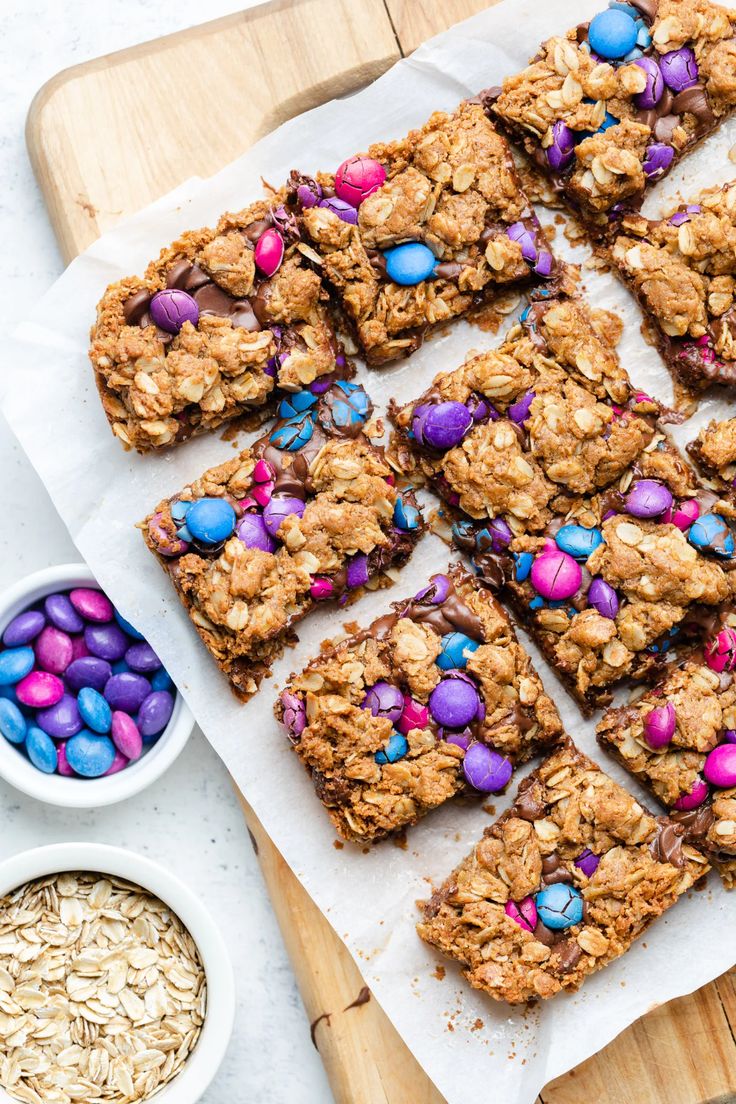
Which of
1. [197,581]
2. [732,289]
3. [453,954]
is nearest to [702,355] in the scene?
[732,289]

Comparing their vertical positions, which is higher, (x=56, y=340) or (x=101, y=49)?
(x=101, y=49)

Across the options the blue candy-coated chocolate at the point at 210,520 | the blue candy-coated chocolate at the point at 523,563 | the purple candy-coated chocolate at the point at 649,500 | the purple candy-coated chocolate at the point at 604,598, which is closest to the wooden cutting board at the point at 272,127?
the blue candy-coated chocolate at the point at 210,520

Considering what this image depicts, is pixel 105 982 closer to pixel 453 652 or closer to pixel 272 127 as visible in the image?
pixel 453 652

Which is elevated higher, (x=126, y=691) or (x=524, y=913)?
(x=126, y=691)

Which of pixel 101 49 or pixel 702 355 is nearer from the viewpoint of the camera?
pixel 702 355

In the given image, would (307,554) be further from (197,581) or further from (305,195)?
(305,195)

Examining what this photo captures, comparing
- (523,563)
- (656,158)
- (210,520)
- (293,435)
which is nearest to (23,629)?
(210,520)

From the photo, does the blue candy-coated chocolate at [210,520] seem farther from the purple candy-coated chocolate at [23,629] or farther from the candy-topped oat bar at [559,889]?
the candy-topped oat bar at [559,889]
